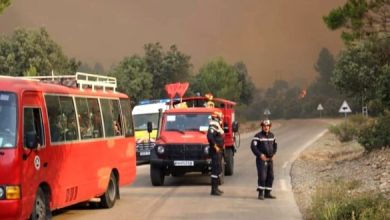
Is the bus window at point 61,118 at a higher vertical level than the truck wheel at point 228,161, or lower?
higher

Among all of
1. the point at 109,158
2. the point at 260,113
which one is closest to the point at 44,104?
the point at 109,158

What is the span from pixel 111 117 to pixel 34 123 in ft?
12.9

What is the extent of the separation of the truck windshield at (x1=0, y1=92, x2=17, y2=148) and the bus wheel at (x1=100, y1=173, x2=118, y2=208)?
13.0 ft

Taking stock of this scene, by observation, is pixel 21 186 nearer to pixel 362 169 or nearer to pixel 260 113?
pixel 362 169

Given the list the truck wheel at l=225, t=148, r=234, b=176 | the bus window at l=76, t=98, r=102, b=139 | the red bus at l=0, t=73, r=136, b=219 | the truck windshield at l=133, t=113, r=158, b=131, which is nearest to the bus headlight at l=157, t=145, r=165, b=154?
the red bus at l=0, t=73, r=136, b=219

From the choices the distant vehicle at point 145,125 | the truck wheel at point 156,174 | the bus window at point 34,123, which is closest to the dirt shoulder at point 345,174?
the truck wheel at point 156,174

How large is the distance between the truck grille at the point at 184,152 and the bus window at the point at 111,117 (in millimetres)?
2998

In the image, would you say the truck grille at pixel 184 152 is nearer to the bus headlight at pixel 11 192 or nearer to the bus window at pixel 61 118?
the bus window at pixel 61 118

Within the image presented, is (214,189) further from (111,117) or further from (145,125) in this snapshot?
(145,125)

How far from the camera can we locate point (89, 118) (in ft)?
40.8

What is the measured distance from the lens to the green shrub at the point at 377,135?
67.4 ft

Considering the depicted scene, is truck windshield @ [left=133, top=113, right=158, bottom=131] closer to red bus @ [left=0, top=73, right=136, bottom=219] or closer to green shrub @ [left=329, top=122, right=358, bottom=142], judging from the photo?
red bus @ [left=0, top=73, right=136, bottom=219]

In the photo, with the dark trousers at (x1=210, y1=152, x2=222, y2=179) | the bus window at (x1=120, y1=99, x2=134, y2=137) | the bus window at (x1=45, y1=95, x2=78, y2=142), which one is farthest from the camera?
the dark trousers at (x1=210, y1=152, x2=222, y2=179)

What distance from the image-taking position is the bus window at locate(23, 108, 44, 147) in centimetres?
965
